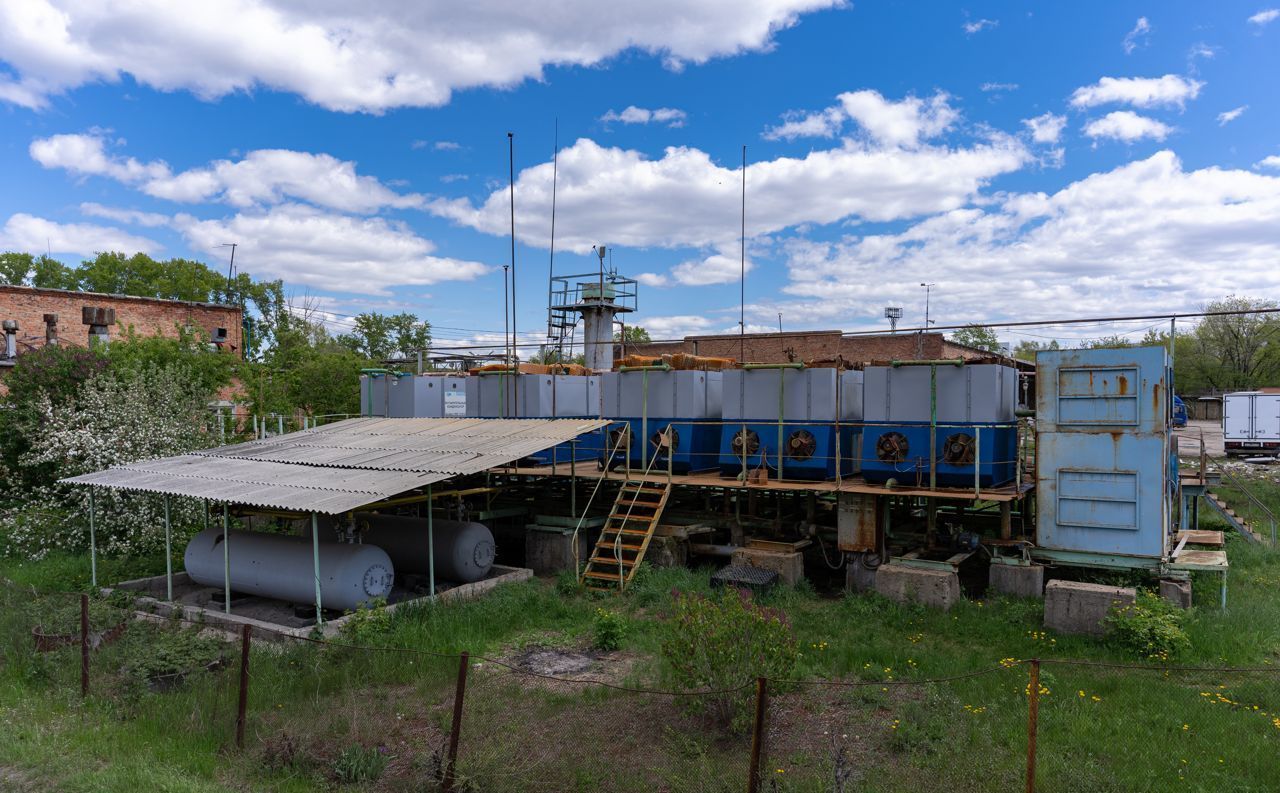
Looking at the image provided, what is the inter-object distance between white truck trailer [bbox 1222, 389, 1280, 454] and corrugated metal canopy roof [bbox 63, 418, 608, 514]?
36.3 metres

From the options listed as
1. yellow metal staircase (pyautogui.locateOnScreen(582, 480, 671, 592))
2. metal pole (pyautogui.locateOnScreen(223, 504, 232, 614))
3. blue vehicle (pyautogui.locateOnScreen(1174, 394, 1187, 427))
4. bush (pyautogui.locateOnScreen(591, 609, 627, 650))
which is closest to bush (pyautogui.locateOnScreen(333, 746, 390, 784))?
bush (pyautogui.locateOnScreen(591, 609, 627, 650))

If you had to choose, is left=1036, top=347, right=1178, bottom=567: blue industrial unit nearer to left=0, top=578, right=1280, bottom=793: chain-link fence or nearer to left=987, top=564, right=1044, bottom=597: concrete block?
left=987, top=564, right=1044, bottom=597: concrete block

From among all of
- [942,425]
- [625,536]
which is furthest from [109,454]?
[942,425]

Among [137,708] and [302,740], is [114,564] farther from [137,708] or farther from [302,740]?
[302,740]

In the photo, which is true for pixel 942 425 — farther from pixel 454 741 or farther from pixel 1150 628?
pixel 454 741

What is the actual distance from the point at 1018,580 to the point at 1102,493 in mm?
1837

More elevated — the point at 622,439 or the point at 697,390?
the point at 697,390

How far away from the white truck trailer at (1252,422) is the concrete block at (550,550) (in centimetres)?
3544

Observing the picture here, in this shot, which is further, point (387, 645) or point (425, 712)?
point (387, 645)

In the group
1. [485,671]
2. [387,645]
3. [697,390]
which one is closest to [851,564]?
[697,390]

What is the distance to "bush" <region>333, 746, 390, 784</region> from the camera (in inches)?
276

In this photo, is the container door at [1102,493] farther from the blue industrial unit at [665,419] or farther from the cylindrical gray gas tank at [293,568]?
the cylindrical gray gas tank at [293,568]

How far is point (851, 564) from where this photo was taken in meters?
13.9

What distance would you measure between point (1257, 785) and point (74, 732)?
10890mm
